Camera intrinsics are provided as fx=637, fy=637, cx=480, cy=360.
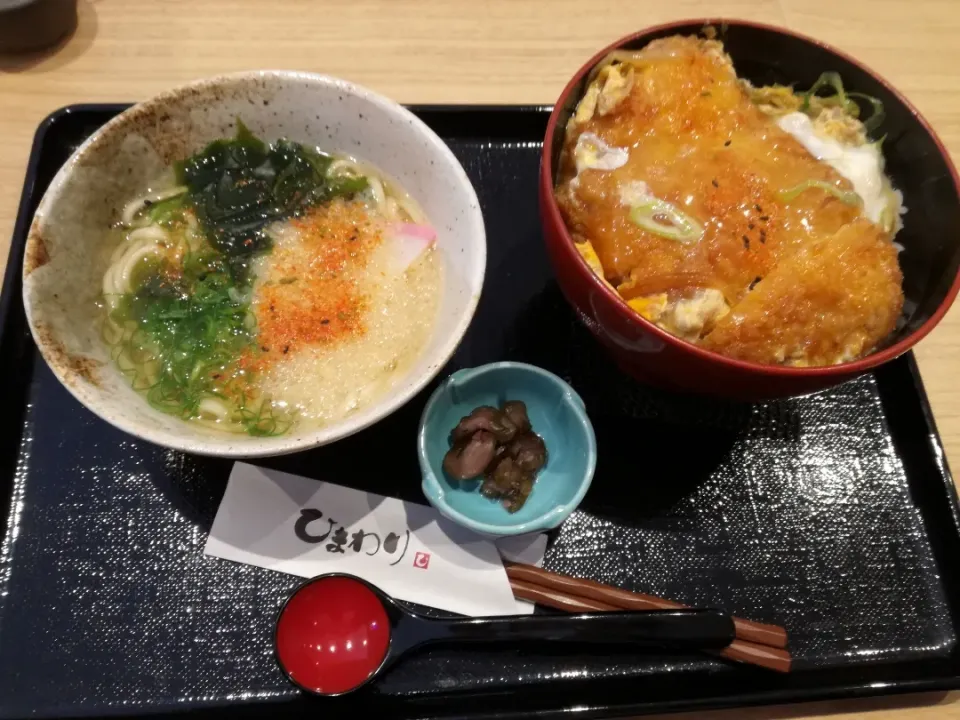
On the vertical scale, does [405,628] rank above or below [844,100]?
below

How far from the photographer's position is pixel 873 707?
4.08 feet

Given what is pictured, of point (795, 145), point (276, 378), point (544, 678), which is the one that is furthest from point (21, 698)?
point (795, 145)

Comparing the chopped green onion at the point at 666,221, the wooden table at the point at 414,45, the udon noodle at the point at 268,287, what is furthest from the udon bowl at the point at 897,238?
the wooden table at the point at 414,45

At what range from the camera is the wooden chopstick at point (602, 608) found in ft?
3.90

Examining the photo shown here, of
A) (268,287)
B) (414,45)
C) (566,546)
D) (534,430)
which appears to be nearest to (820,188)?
(534,430)

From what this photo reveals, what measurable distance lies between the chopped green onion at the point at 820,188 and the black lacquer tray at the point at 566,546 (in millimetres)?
482

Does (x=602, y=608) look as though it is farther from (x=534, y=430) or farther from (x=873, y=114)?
(x=873, y=114)

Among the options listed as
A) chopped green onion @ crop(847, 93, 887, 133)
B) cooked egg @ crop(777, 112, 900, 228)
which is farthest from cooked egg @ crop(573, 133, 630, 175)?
chopped green onion @ crop(847, 93, 887, 133)

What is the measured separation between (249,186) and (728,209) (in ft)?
3.33

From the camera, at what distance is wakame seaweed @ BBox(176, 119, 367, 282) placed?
4.60ft

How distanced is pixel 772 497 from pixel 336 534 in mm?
923

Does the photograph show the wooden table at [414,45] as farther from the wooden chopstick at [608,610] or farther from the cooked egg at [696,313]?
the wooden chopstick at [608,610]

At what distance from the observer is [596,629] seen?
46.2 inches

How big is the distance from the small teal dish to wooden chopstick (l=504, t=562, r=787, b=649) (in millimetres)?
105
